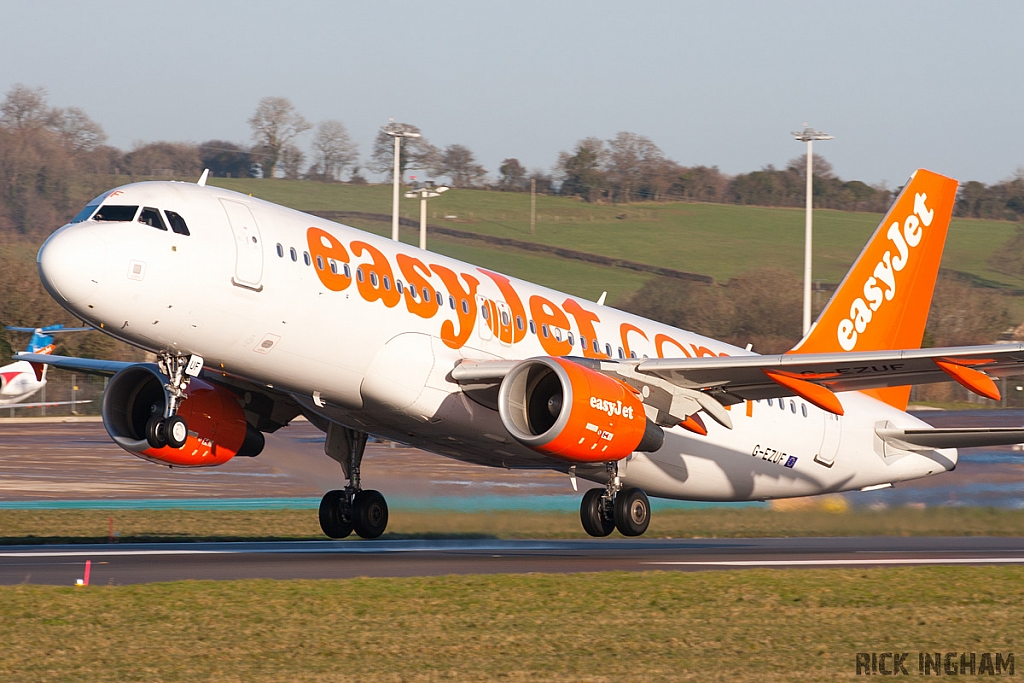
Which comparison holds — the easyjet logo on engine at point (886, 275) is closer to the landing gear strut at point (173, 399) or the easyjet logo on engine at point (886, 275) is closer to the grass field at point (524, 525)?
the grass field at point (524, 525)

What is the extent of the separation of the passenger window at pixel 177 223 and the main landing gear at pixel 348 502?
7.14m

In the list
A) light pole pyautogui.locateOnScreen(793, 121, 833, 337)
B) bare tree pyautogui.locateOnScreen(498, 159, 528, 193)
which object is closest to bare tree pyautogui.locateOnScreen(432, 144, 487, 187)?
bare tree pyautogui.locateOnScreen(498, 159, 528, 193)

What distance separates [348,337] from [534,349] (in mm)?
4166

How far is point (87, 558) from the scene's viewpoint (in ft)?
69.7

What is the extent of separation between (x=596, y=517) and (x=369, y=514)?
465cm

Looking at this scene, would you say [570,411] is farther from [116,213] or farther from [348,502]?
[116,213]

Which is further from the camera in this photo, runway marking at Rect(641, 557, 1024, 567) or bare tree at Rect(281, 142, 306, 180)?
bare tree at Rect(281, 142, 306, 180)

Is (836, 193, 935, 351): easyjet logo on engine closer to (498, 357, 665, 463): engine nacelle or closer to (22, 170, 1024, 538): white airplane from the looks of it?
(22, 170, 1024, 538): white airplane

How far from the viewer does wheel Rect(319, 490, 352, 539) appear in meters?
25.2

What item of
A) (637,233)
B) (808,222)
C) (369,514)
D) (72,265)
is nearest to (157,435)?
(72,265)

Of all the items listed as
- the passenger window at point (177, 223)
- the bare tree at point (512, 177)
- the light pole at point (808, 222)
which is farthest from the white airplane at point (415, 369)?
the bare tree at point (512, 177)

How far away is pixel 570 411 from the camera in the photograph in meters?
20.2

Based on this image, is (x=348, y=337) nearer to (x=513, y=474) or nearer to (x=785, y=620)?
(x=785, y=620)

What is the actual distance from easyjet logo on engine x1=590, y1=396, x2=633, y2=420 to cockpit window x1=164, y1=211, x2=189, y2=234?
22.3ft
